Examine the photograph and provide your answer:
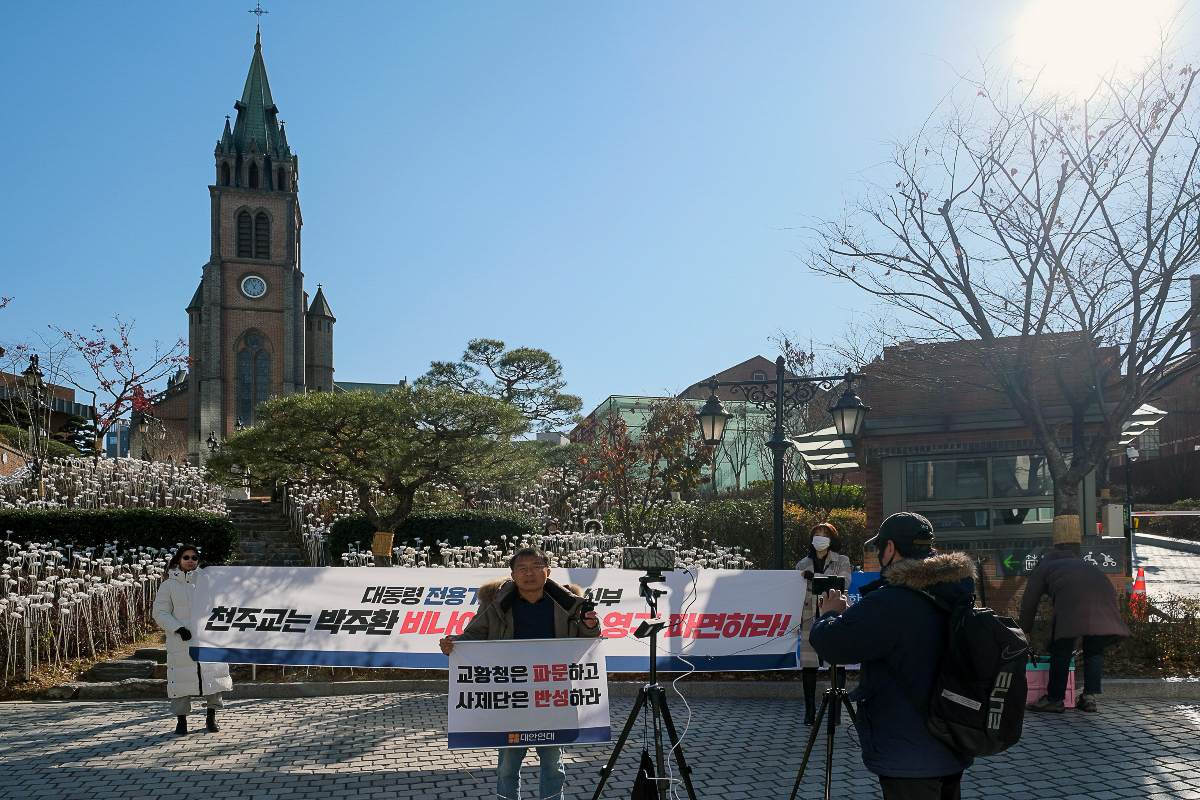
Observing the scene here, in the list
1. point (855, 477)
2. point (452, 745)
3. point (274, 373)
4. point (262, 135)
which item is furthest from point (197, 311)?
point (452, 745)

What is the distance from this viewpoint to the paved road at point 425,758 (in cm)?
609

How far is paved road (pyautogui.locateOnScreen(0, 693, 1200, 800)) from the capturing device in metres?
6.09

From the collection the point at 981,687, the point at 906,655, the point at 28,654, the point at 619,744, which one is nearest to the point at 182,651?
the point at 28,654

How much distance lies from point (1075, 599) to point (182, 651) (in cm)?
757

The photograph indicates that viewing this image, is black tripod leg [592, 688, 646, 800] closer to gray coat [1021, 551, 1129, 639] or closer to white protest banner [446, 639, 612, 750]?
white protest banner [446, 639, 612, 750]

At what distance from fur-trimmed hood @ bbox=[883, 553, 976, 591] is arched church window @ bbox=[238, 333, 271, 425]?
62415 millimetres

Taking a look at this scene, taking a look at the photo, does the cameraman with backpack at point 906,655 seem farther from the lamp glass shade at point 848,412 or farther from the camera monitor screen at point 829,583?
the lamp glass shade at point 848,412

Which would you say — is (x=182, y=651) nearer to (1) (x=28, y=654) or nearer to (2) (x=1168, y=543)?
(1) (x=28, y=654)

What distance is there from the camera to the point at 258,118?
66.8 m

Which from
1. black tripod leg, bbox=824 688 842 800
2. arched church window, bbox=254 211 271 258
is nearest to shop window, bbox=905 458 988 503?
black tripod leg, bbox=824 688 842 800

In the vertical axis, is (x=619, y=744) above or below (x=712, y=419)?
below

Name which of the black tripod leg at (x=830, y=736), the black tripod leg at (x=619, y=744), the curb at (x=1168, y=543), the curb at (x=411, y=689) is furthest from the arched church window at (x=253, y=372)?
the black tripod leg at (x=830, y=736)

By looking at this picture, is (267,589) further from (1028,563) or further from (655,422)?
(655,422)

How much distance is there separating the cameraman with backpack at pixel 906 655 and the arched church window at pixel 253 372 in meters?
62.3
